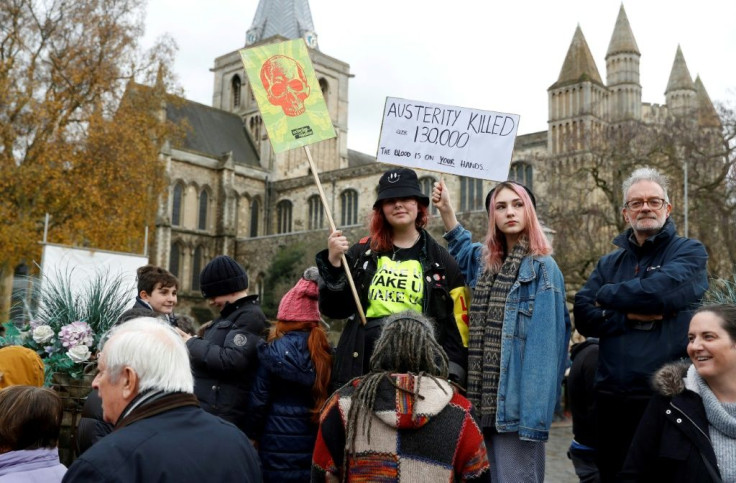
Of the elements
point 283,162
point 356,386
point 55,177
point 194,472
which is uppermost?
point 283,162

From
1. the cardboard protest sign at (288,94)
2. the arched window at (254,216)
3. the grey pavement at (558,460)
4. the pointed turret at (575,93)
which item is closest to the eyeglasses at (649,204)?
the cardboard protest sign at (288,94)

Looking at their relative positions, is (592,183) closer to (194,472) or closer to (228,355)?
(228,355)

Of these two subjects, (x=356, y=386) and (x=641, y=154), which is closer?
(x=356, y=386)

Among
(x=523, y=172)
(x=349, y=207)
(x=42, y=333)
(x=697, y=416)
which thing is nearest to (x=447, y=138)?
(x=697, y=416)

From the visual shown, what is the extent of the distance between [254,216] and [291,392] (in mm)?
50837

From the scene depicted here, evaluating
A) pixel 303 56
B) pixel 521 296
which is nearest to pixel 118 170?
pixel 303 56

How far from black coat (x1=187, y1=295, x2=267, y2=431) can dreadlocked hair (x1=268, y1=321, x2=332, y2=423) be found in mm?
183

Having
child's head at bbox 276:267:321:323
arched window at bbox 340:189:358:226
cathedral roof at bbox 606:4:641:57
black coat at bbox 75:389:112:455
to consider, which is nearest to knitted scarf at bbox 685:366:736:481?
child's head at bbox 276:267:321:323

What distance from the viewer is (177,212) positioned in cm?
5006

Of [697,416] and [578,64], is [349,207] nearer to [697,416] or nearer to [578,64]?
[578,64]

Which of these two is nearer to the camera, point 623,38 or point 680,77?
point 623,38

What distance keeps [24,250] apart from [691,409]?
20.3 m

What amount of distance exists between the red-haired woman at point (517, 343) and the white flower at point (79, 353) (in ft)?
9.58

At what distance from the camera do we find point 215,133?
180 ft
